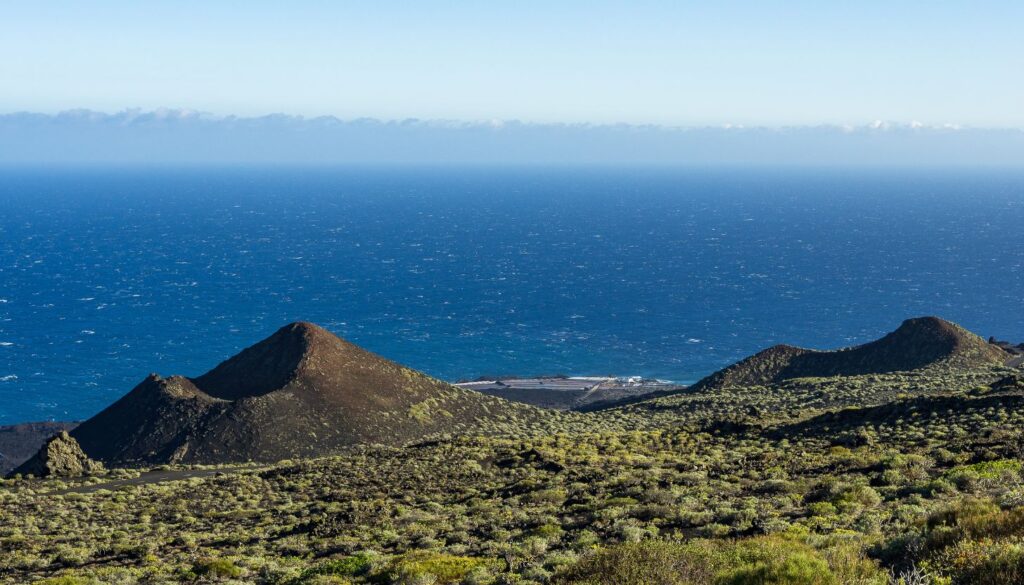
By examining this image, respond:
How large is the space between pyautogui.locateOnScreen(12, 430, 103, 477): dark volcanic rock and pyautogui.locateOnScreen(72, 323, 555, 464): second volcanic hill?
21.0 feet

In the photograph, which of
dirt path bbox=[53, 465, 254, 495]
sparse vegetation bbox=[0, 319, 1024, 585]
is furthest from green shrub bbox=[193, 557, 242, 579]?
dirt path bbox=[53, 465, 254, 495]

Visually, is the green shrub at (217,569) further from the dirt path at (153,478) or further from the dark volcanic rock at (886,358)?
the dark volcanic rock at (886,358)

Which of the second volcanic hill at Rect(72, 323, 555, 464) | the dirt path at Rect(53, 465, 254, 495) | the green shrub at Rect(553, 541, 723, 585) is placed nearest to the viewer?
the green shrub at Rect(553, 541, 723, 585)

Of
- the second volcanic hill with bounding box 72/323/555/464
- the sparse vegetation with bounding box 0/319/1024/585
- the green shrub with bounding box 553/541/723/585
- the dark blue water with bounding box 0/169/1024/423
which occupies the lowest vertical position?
the dark blue water with bounding box 0/169/1024/423

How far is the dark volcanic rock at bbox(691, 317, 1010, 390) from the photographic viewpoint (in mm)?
80000

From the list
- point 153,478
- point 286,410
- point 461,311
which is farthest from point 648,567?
point 461,311

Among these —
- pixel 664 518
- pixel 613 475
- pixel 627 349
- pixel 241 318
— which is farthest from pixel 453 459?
pixel 241 318

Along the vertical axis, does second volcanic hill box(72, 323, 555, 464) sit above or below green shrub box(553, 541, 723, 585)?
below

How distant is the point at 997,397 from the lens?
4197 centimetres

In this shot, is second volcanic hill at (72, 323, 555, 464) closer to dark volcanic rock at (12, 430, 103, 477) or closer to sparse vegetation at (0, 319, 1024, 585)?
dark volcanic rock at (12, 430, 103, 477)

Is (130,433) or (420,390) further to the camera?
(420,390)

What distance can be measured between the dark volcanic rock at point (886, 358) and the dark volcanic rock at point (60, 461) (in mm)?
55919

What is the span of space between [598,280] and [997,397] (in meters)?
136

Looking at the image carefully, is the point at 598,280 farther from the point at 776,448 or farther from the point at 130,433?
the point at 776,448
